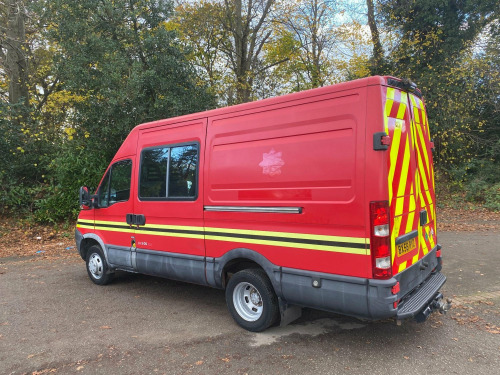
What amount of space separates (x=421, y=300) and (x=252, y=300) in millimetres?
1779

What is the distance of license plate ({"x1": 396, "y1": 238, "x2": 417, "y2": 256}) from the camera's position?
133 inches

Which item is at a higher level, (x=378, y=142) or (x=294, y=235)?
(x=378, y=142)

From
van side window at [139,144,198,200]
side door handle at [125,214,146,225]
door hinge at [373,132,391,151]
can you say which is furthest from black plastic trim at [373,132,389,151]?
side door handle at [125,214,146,225]

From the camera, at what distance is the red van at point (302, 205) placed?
3211mm

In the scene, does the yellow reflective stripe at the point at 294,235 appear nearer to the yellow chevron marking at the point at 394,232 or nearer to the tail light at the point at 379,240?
the tail light at the point at 379,240

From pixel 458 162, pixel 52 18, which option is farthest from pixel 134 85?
pixel 458 162

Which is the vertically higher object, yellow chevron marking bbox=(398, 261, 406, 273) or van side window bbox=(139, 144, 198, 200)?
van side window bbox=(139, 144, 198, 200)

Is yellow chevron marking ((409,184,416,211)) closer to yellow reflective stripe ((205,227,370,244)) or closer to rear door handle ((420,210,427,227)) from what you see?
rear door handle ((420,210,427,227))

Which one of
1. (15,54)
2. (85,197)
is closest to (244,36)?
(15,54)

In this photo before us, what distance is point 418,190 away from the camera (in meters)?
3.86

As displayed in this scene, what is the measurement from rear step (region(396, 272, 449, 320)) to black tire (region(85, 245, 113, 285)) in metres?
4.63

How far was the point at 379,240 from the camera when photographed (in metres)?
3.16

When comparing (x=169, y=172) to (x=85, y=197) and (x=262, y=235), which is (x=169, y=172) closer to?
(x=262, y=235)

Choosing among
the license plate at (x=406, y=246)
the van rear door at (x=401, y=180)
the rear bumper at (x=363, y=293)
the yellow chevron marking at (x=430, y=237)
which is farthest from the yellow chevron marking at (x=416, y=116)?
the rear bumper at (x=363, y=293)
